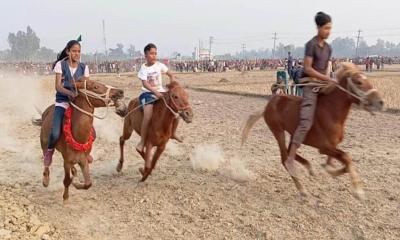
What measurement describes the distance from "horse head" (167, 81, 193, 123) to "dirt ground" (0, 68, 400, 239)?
1245 millimetres

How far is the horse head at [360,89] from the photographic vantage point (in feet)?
19.2

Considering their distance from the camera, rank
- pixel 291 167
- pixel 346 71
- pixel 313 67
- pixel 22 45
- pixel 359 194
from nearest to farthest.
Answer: pixel 359 194, pixel 346 71, pixel 313 67, pixel 291 167, pixel 22 45

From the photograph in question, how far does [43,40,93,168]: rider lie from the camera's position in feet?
20.8

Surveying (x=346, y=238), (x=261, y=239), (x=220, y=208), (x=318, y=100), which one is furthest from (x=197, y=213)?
(x=318, y=100)

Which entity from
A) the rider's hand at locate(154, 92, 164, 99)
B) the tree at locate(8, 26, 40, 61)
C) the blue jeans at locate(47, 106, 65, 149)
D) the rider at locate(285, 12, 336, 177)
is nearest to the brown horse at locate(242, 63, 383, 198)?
the rider at locate(285, 12, 336, 177)

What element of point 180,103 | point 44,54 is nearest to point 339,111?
point 180,103

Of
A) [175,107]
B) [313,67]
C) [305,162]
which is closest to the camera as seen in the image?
[313,67]

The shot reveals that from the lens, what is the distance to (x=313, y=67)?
259 inches

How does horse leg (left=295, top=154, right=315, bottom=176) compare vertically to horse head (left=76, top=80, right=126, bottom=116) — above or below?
below

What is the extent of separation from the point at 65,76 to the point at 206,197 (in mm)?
2799

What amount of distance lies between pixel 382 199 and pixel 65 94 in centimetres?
486

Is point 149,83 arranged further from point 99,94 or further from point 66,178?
point 66,178

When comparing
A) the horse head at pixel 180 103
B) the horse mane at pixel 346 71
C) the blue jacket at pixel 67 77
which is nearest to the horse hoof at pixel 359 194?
the horse mane at pixel 346 71

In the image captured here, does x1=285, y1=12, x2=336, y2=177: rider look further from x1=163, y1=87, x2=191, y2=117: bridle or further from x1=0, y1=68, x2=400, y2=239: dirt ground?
x1=163, y1=87, x2=191, y2=117: bridle
